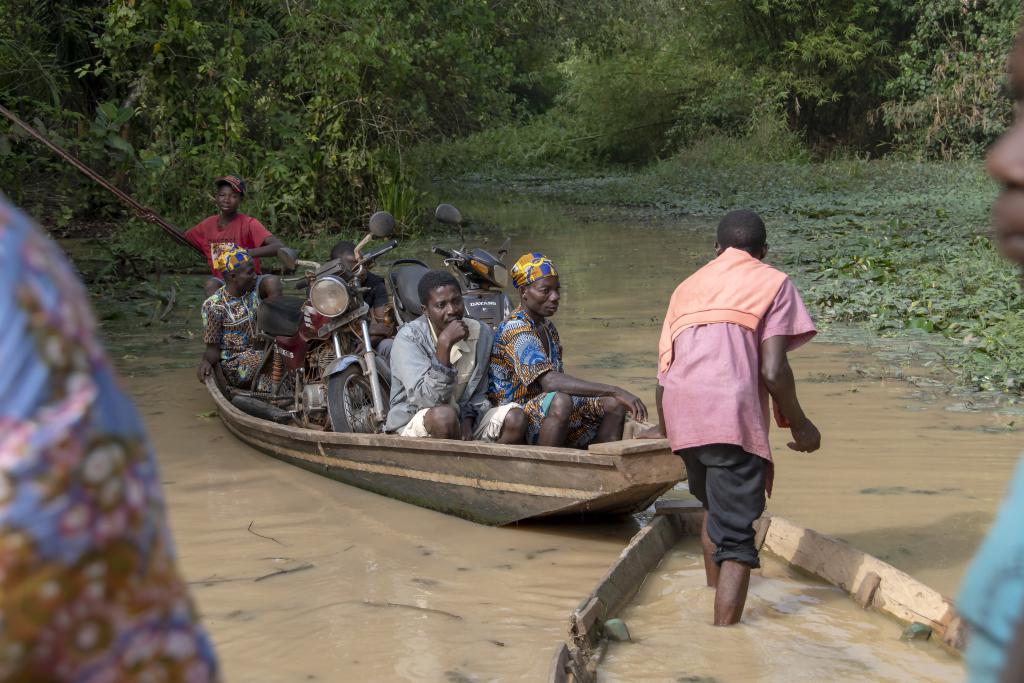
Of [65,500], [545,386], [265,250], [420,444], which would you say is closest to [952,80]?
[265,250]

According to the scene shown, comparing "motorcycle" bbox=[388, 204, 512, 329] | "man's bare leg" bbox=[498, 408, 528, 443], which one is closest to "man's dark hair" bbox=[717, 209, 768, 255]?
"man's bare leg" bbox=[498, 408, 528, 443]

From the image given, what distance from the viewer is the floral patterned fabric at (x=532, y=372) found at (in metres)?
5.85

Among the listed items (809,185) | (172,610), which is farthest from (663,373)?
(809,185)

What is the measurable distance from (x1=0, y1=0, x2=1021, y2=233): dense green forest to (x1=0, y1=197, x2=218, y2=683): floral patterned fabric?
8.87m

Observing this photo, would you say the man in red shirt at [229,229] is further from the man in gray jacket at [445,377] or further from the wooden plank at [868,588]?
the wooden plank at [868,588]

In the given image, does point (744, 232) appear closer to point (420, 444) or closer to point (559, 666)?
point (559, 666)

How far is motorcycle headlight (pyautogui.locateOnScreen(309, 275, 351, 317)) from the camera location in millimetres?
6715

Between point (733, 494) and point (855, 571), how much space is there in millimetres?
824

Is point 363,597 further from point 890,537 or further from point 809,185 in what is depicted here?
point 809,185

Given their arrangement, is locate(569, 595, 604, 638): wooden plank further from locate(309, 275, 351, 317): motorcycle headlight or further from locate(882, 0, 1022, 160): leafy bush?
locate(882, 0, 1022, 160): leafy bush

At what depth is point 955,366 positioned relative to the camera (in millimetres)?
8305

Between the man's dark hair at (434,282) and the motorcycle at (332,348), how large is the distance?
1.84 ft

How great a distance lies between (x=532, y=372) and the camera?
586cm

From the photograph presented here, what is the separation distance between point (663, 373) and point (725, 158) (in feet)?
86.6
